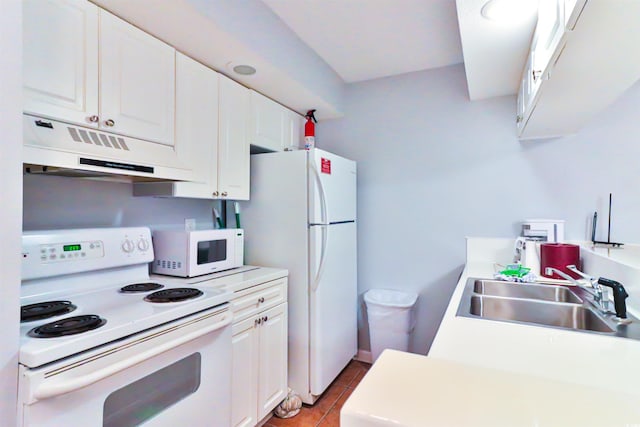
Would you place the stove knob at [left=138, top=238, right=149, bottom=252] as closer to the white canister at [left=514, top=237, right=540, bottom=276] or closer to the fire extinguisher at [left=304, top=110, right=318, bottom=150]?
the fire extinguisher at [left=304, top=110, right=318, bottom=150]

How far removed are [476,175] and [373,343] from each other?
151 centimetres

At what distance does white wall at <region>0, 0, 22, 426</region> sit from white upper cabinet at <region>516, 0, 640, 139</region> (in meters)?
1.45

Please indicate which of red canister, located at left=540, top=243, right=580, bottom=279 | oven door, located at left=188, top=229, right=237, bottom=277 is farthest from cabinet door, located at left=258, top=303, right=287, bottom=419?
red canister, located at left=540, top=243, right=580, bottom=279

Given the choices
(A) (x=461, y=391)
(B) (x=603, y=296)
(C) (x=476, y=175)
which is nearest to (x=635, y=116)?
(C) (x=476, y=175)

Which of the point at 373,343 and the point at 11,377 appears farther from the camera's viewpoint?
the point at 373,343

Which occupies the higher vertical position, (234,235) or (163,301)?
(234,235)

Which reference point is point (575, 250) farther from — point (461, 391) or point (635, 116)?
point (461, 391)

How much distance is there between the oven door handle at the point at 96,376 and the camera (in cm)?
88

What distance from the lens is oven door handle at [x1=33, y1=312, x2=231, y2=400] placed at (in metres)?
0.88

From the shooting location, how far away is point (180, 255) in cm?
182

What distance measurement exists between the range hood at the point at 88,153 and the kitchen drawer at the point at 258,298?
0.70 metres

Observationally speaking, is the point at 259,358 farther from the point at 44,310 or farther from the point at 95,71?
the point at 95,71

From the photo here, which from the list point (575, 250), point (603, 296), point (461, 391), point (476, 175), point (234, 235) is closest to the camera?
point (461, 391)

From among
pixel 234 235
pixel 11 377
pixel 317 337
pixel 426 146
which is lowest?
pixel 317 337
